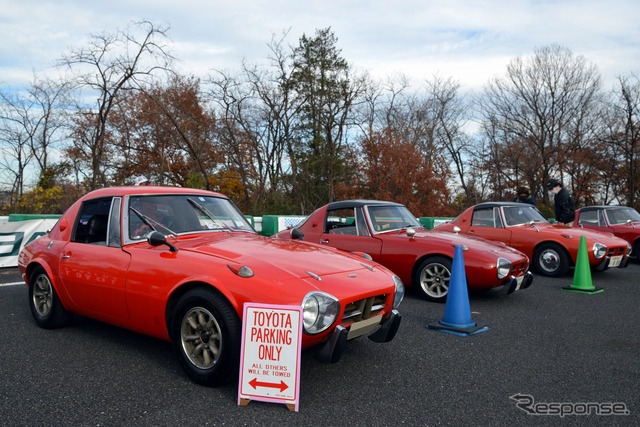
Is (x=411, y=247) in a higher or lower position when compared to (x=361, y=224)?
lower

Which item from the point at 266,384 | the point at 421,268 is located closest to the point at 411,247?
the point at 421,268

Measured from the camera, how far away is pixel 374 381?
3.55 metres

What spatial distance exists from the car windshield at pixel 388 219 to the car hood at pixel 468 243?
358 millimetres

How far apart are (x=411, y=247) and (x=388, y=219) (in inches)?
31.7

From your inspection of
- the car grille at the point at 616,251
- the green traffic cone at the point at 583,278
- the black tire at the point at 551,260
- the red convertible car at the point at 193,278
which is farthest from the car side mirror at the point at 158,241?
the car grille at the point at 616,251

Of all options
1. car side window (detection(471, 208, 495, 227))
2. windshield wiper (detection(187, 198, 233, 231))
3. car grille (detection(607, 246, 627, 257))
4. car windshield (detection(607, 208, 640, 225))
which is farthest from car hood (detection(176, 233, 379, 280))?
car windshield (detection(607, 208, 640, 225))

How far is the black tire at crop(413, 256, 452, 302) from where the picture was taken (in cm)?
655

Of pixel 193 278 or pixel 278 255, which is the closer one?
pixel 193 278

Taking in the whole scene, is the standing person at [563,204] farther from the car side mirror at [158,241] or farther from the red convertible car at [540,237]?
the car side mirror at [158,241]

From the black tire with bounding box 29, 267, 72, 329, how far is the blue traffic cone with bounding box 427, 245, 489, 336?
3.72m

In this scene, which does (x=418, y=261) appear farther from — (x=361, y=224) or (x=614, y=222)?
(x=614, y=222)

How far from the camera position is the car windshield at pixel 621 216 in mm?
11759

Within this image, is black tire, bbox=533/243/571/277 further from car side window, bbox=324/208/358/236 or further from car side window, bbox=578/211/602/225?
car side window, bbox=324/208/358/236

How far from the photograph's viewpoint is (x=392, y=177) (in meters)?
29.7
